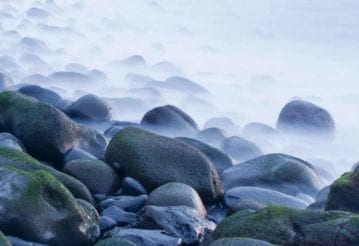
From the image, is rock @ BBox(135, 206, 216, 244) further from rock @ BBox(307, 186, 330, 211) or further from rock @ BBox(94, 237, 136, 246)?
rock @ BBox(307, 186, 330, 211)

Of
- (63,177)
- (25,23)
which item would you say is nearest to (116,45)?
(25,23)

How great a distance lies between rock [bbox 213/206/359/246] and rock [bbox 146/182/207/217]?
0.54 m

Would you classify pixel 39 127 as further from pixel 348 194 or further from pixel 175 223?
pixel 348 194

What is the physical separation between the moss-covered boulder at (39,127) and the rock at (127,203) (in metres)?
0.85

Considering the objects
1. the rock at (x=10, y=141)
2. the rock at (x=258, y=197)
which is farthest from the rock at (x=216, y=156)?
the rock at (x=10, y=141)

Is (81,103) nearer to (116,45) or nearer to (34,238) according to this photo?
(34,238)

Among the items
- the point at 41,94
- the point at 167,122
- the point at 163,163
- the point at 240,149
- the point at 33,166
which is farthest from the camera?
the point at 41,94

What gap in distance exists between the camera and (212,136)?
7.12 m

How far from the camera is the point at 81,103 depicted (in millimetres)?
7125

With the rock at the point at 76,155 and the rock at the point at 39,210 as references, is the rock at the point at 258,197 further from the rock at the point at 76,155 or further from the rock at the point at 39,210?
the rock at the point at 39,210

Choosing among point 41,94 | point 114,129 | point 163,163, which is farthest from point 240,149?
point 41,94

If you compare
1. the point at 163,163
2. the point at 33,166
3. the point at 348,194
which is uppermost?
the point at 348,194

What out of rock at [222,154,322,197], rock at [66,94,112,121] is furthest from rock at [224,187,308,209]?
rock at [66,94,112,121]

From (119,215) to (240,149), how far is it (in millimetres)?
2561
